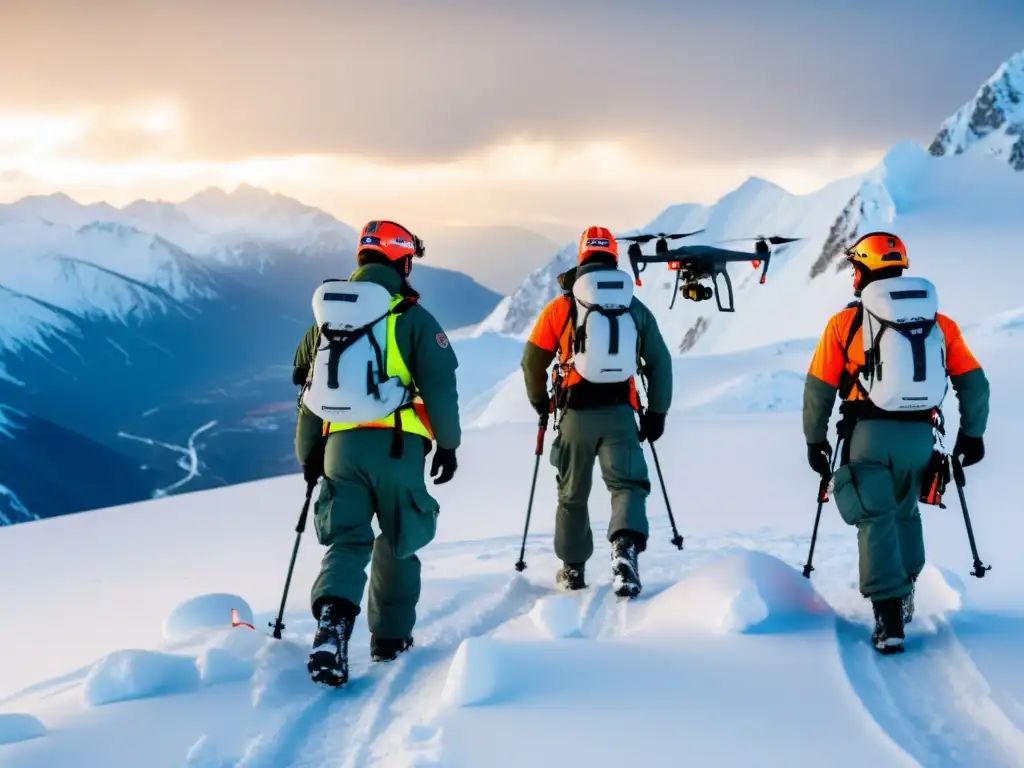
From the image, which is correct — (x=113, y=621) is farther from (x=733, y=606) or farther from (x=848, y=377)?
(x=848, y=377)

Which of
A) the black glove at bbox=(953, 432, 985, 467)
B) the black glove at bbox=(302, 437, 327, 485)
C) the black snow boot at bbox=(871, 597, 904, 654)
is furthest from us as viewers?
the black glove at bbox=(953, 432, 985, 467)

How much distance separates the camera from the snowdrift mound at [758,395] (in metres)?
32.2

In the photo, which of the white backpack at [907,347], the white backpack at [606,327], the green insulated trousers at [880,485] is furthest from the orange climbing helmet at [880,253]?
the white backpack at [606,327]

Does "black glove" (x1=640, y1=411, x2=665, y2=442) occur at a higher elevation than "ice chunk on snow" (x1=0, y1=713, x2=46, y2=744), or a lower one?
higher

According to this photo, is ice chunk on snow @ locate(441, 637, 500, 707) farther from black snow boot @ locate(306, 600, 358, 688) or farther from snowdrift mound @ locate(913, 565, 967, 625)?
snowdrift mound @ locate(913, 565, 967, 625)

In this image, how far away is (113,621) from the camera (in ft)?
23.9

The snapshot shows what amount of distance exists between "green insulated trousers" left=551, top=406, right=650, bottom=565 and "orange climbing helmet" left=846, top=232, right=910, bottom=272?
2002 mm

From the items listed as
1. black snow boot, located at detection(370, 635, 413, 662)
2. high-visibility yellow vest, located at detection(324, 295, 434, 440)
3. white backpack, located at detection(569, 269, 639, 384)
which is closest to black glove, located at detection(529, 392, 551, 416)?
white backpack, located at detection(569, 269, 639, 384)

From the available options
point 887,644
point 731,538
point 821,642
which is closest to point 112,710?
point 821,642

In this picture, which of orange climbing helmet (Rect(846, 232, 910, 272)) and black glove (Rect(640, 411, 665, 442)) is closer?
orange climbing helmet (Rect(846, 232, 910, 272))

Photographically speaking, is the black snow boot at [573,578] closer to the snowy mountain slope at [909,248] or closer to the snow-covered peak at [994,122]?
the snowy mountain slope at [909,248]

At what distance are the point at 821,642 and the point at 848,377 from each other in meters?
1.63

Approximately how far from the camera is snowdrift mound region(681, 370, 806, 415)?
32.2m

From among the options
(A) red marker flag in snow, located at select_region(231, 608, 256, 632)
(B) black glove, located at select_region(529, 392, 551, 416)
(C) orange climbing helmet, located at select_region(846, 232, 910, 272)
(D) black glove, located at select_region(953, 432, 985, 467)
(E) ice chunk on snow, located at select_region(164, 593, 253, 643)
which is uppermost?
(C) orange climbing helmet, located at select_region(846, 232, 910, 272)
